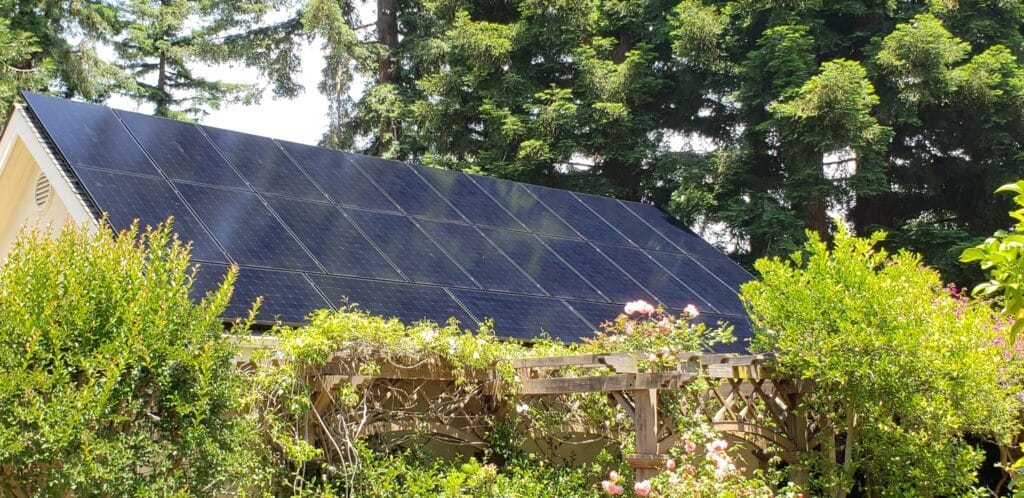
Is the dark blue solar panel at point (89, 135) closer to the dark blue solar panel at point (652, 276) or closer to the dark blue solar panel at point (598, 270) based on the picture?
the dark blue solar panel at point (598, 270)

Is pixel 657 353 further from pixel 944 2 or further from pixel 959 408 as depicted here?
pixel 944 2

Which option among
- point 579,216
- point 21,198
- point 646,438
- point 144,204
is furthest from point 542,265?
point 21,198

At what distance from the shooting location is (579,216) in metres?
14.7

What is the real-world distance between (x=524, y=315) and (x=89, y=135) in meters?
4.94

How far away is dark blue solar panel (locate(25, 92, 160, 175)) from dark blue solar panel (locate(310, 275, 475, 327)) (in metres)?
2.50

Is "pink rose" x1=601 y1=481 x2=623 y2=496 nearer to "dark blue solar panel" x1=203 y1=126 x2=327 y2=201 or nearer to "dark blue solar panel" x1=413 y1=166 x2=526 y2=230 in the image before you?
"dark blue solar panel" x1=203 y1=126 x2=327 y2=201

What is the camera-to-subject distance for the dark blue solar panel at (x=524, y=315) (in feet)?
33.1

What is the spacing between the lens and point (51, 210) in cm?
1070

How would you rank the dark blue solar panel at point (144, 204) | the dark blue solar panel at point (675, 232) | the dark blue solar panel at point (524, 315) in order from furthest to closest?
the dark blue solar panel at point (675, 232)
the dark blue solar panel at point (524, 315)
the dark blue solar panel at point (144, 204)

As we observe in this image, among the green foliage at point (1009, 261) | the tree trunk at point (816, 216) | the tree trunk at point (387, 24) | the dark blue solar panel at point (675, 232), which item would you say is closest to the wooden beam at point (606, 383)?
the green foliage at point (1009, 261)

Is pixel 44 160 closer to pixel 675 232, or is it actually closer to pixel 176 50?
pixel 675 232

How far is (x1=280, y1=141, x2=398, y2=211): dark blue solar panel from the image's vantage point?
39.7ft

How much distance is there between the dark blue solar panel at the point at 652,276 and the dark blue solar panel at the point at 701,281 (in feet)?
0.69

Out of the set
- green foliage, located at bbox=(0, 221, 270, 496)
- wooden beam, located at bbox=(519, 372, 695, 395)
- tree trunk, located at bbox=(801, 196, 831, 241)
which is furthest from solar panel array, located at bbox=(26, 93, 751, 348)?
tree trunk, located at bbox=(801, 196, 831, 241)
